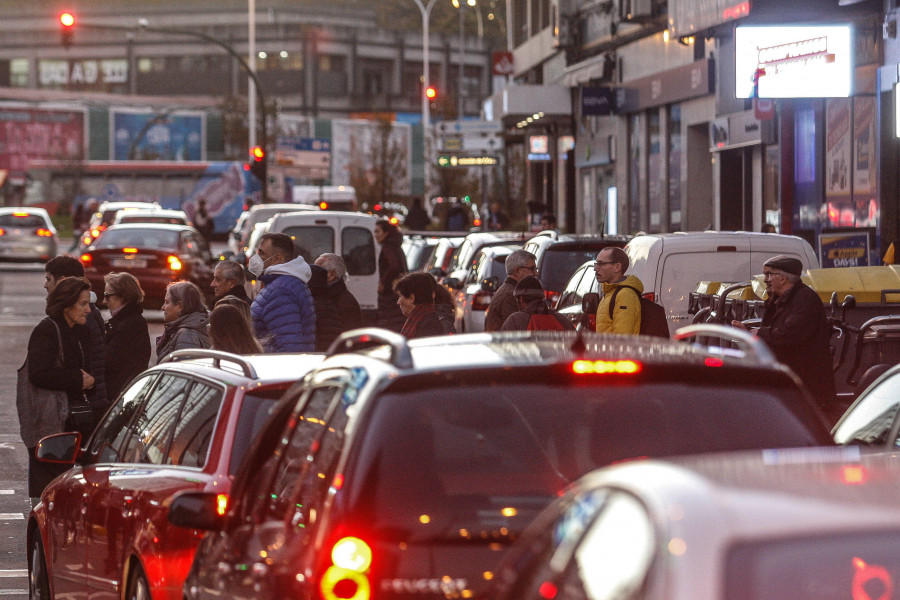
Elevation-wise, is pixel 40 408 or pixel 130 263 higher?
pixel 130 263

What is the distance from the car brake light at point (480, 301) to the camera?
63.7ft

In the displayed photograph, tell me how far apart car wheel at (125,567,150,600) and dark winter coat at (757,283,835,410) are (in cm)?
576

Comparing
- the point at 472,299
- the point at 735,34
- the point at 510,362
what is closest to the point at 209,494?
the point at 510,362

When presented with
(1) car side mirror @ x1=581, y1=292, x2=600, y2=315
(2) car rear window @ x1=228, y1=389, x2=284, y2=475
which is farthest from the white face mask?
(2) car rear window @ x1=228, y1=389, x2=284, y2=475

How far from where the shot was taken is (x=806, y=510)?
2.44 meters

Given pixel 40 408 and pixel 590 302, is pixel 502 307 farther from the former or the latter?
pixel 40 408

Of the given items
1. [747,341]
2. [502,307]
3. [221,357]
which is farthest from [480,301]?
[747,341]

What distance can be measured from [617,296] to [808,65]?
34.0 ft

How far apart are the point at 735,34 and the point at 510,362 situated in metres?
18.6

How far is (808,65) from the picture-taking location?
21.0 m

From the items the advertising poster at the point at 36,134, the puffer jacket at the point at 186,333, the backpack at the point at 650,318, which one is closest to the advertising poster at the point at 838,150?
the backpack at the point at 650,318

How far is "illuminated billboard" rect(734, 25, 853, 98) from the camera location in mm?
20953

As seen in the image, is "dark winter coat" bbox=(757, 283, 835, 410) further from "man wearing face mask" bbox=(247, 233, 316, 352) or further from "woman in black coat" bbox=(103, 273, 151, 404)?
"woman in black coat" bbox=(103, 273, 151, 404)

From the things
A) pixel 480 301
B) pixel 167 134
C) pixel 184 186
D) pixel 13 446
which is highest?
pixel 167 134
